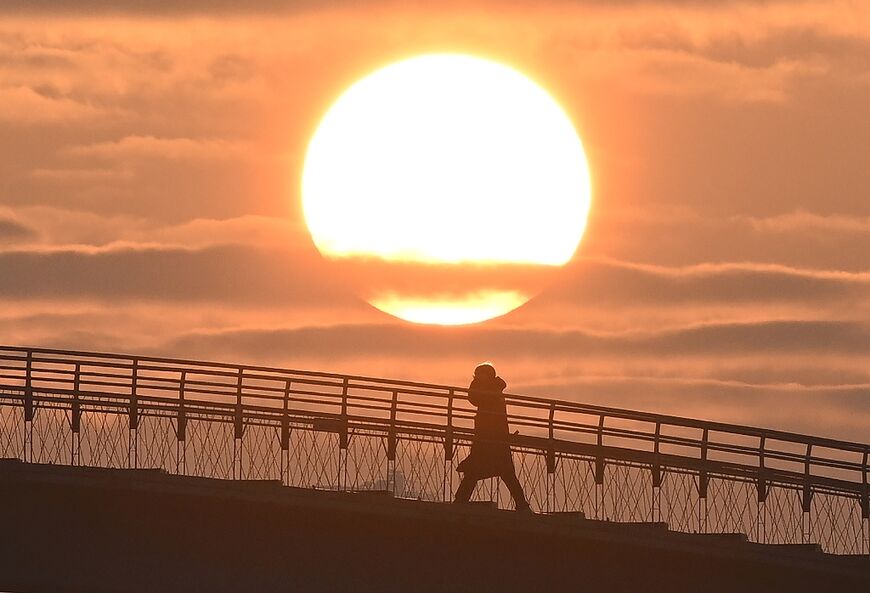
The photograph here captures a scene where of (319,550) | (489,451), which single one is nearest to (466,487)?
(489,451)

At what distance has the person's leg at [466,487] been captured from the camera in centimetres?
3281

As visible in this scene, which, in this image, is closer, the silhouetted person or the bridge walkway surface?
the bridge walkway surface

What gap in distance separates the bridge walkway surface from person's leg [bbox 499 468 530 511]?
0.66 meters

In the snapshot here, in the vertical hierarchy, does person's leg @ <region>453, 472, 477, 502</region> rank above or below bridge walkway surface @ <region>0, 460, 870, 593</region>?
above

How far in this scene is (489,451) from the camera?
32.8 m

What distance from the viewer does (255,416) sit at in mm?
33250

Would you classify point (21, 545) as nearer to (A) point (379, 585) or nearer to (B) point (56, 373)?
(B) point (56, 373)

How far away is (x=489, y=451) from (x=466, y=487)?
0.75 metres

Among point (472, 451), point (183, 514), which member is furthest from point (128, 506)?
point (472, 451)

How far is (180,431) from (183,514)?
156 cm

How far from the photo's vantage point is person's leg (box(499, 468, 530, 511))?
32.8 m

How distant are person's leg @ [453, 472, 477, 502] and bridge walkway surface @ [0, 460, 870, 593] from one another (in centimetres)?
77

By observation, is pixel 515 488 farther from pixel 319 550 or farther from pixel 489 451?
pixel 319 550

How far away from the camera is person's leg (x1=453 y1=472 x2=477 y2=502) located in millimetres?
32812
